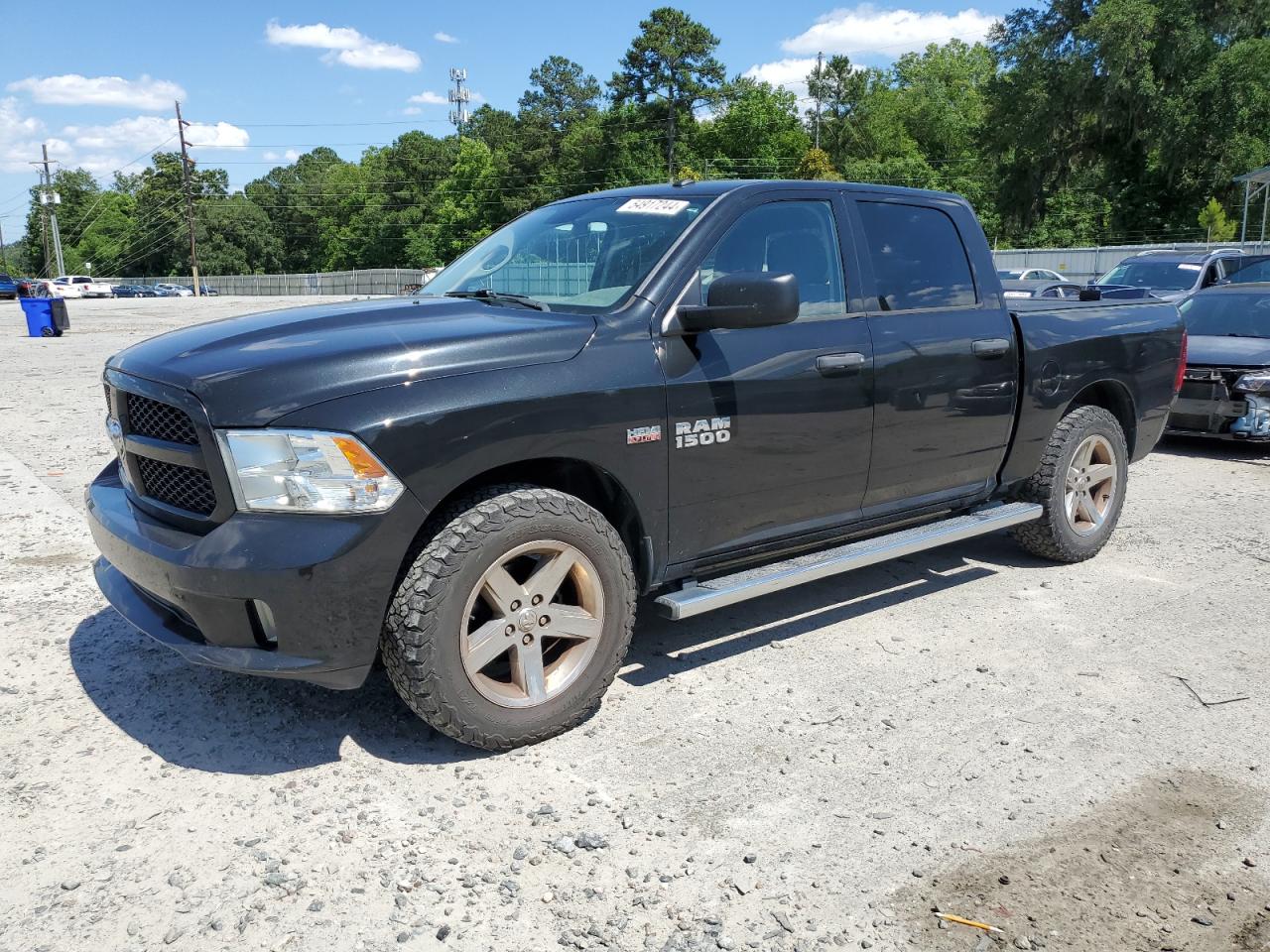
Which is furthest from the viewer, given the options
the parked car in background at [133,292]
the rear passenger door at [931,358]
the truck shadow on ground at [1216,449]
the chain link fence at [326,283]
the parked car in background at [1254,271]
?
the parked car in background at [133,292]

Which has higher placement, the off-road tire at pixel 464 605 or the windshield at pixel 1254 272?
the windshield at pixel 1254 272

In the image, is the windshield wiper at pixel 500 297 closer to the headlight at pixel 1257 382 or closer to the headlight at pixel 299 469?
the headlight at pixel 299 469

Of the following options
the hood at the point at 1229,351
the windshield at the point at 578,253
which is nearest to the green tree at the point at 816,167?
the hood at the point at 1229,351

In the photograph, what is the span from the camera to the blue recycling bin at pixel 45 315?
23.2 meters

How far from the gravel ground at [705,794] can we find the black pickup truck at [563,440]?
16.7 inches

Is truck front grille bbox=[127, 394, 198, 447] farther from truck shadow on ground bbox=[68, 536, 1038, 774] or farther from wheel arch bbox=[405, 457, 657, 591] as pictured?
truck shadow on ground bbox=[68, 536, 1038, 774]

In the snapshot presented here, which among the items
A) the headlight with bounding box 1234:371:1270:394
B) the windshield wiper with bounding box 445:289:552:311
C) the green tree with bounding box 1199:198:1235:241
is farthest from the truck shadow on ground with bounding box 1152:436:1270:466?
the green tree with bounding box 1199:198:1235:241

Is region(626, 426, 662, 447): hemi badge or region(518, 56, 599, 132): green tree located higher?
region(518, 56, 599, 132): green tree

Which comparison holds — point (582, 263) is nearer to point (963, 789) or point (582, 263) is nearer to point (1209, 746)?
point (963, 789)

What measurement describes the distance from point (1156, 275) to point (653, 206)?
13517mm

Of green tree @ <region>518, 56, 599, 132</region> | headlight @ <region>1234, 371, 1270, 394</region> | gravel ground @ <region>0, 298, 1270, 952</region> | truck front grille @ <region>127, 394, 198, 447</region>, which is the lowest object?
gravel ground @ <region>0, 298, 1270, 952</region>

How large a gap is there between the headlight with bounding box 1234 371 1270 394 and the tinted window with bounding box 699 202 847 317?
20.9 feet

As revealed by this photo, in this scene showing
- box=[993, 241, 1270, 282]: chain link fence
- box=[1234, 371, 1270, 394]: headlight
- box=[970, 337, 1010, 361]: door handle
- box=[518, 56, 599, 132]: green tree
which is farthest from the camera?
box=[518, 56, 599, 132]: green tree

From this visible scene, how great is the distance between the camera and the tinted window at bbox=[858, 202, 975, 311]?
4586 mm
